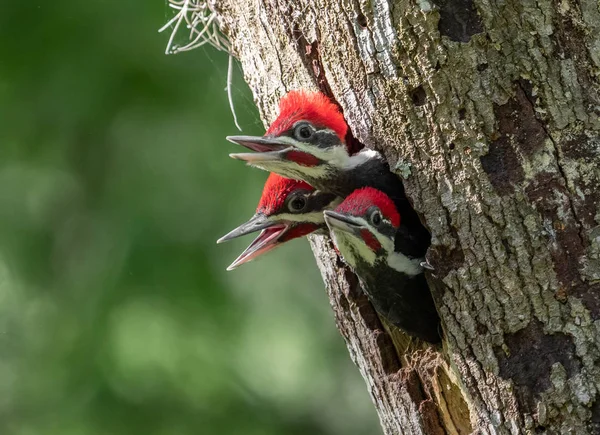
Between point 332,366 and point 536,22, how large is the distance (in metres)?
4.13

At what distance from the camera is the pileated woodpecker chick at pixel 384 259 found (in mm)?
2434

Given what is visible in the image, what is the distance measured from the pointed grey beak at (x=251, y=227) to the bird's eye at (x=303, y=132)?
30 cm

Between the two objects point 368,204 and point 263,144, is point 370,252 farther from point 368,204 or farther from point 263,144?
point 263,144

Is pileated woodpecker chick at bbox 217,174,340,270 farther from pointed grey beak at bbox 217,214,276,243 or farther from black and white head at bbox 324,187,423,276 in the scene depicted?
black and white head at bbox 324,187,423,276

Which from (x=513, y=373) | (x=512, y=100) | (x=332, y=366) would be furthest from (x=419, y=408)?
(x=332, y=366)

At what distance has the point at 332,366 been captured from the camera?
6.13 metres

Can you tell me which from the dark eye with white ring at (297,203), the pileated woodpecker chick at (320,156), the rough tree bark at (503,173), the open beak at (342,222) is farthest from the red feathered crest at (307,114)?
the open beak at (342,222)

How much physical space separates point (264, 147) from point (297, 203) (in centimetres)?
25

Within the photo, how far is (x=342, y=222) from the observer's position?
Result: 2398mm

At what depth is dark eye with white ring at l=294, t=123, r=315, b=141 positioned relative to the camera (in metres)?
2.58

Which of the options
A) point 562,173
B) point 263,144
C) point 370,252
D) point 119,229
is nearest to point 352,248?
point 370,252

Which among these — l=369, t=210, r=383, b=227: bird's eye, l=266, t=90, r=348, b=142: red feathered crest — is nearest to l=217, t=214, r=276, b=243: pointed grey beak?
l=266, t=90, r=348, b=142: red feathered crest

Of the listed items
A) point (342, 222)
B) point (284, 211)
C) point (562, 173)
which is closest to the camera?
point (562, 173)

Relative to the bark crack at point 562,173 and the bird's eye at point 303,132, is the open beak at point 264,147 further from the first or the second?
the bark crack at point 562,173
